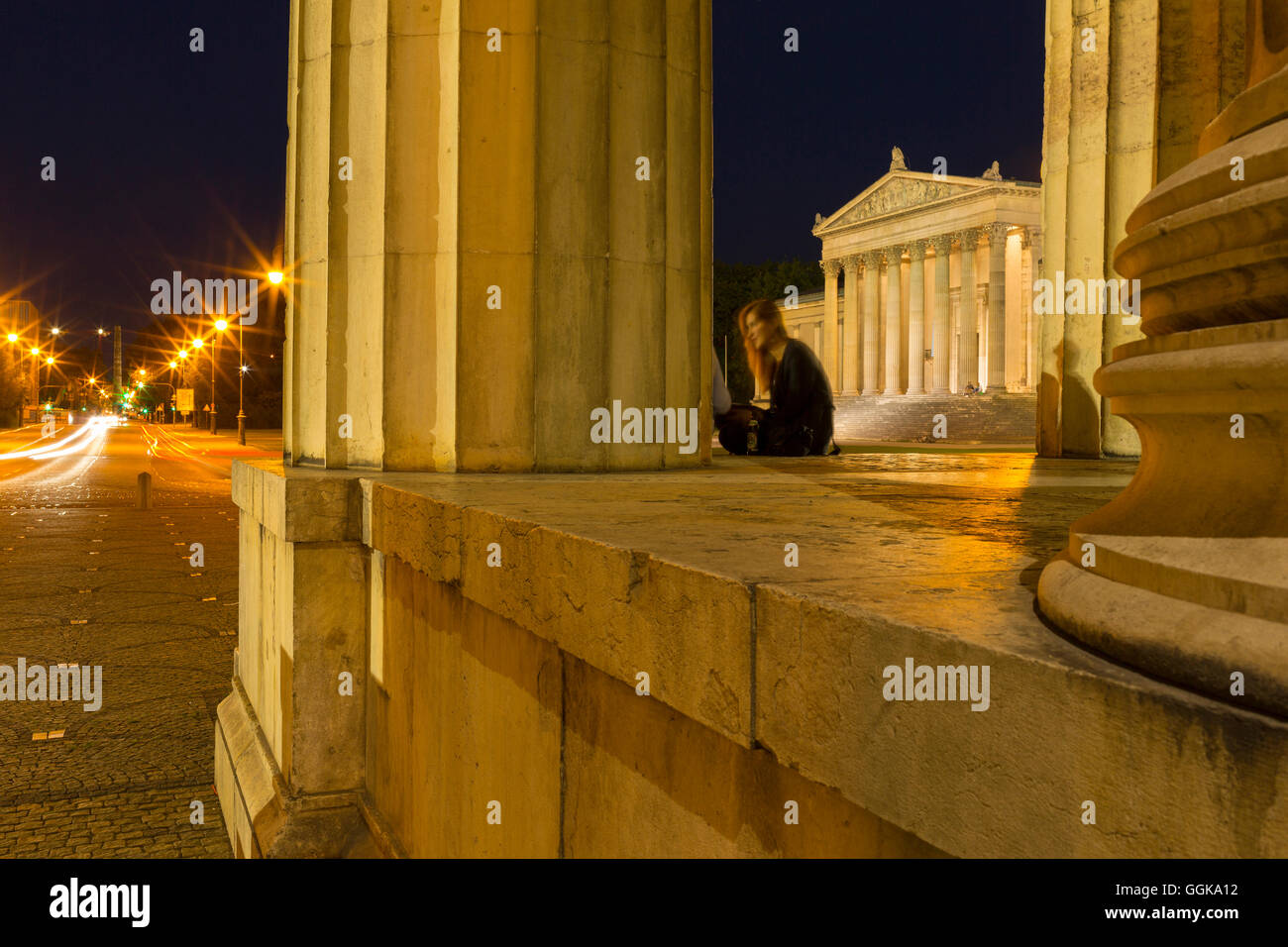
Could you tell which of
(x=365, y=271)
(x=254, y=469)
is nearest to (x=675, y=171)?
(x=365, y=271)

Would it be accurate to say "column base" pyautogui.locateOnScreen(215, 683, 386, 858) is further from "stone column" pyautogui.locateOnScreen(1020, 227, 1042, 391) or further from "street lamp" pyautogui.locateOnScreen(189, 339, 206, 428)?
"stone column" pyautogui.locateOnScreen(1020, 227, 1042, 391)

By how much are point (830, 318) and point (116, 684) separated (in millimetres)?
71561

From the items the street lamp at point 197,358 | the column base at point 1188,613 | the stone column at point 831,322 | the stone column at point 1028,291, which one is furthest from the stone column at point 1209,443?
the stone column at point 831,322

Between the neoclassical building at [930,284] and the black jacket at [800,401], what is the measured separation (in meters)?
53.6

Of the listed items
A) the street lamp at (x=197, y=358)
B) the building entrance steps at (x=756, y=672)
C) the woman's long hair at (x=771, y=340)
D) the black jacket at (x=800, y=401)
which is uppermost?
the street lamp at (x=197, y=358)

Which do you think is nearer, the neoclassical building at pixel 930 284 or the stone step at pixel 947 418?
the stone step at pixel 947 418

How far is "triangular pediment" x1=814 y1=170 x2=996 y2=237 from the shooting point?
62.8 meters

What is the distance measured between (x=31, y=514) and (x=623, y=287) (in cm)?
1423

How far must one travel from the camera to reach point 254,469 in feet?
17.8

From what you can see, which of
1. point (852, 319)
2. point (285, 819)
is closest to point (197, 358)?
point (852, 319)

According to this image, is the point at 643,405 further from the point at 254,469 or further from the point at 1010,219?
the point at 1010,219

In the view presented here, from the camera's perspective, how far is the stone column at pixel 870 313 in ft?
232

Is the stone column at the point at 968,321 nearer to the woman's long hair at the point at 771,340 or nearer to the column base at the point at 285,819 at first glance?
the woman's long hair at the point at 771,340

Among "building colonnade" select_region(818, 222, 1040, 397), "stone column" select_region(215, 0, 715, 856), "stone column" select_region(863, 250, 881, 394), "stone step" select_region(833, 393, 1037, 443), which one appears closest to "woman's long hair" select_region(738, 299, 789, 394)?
"stone column" select_region(215, 0, 715, 856)
